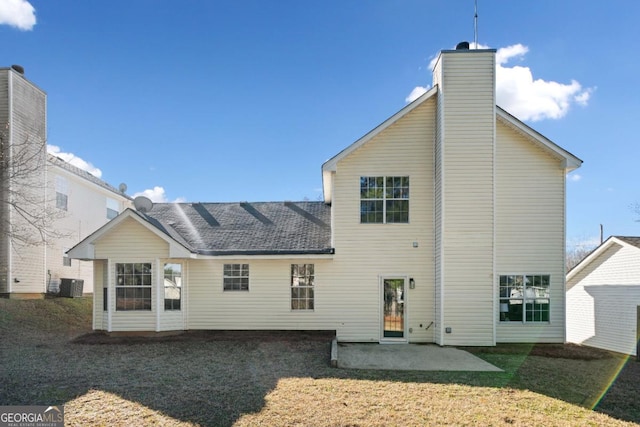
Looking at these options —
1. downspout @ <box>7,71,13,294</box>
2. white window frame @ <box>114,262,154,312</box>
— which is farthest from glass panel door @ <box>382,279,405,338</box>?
downspout @ <box>7,71,13,294</box>

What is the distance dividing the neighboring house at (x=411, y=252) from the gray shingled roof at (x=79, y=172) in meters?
7.85

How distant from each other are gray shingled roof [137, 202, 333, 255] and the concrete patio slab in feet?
11.4

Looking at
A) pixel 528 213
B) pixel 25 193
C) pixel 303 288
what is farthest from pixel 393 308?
pixel 25 193

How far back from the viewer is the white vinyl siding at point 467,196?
12.2 metres

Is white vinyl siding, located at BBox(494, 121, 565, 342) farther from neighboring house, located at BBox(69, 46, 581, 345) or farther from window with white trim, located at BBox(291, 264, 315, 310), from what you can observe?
window with white trim, located at BBox(291, 264, 315, 310)

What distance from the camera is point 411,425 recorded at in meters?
6.05

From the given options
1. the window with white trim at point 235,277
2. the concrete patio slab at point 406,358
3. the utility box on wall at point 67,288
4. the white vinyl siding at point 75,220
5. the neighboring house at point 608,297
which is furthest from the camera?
the white vinyl siding at point 75,220

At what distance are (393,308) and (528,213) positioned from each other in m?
5.52

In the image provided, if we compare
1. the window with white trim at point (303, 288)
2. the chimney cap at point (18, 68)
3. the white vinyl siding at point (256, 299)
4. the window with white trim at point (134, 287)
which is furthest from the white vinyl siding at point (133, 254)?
the chimney cap at point (18, 68)

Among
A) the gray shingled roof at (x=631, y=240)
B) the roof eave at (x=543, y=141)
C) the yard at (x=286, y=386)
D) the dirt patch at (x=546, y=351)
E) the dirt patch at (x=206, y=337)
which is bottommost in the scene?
the dirt patch at (x=546, y=351)

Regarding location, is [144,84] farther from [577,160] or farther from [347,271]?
[577,160]

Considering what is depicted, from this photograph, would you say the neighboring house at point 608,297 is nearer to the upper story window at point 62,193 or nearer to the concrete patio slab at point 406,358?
the concrete patio slab at point 406,358

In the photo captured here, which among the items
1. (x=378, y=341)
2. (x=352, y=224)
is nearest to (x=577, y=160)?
(x=352, y=224)

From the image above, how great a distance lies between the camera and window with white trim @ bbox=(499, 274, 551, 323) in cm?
1276
